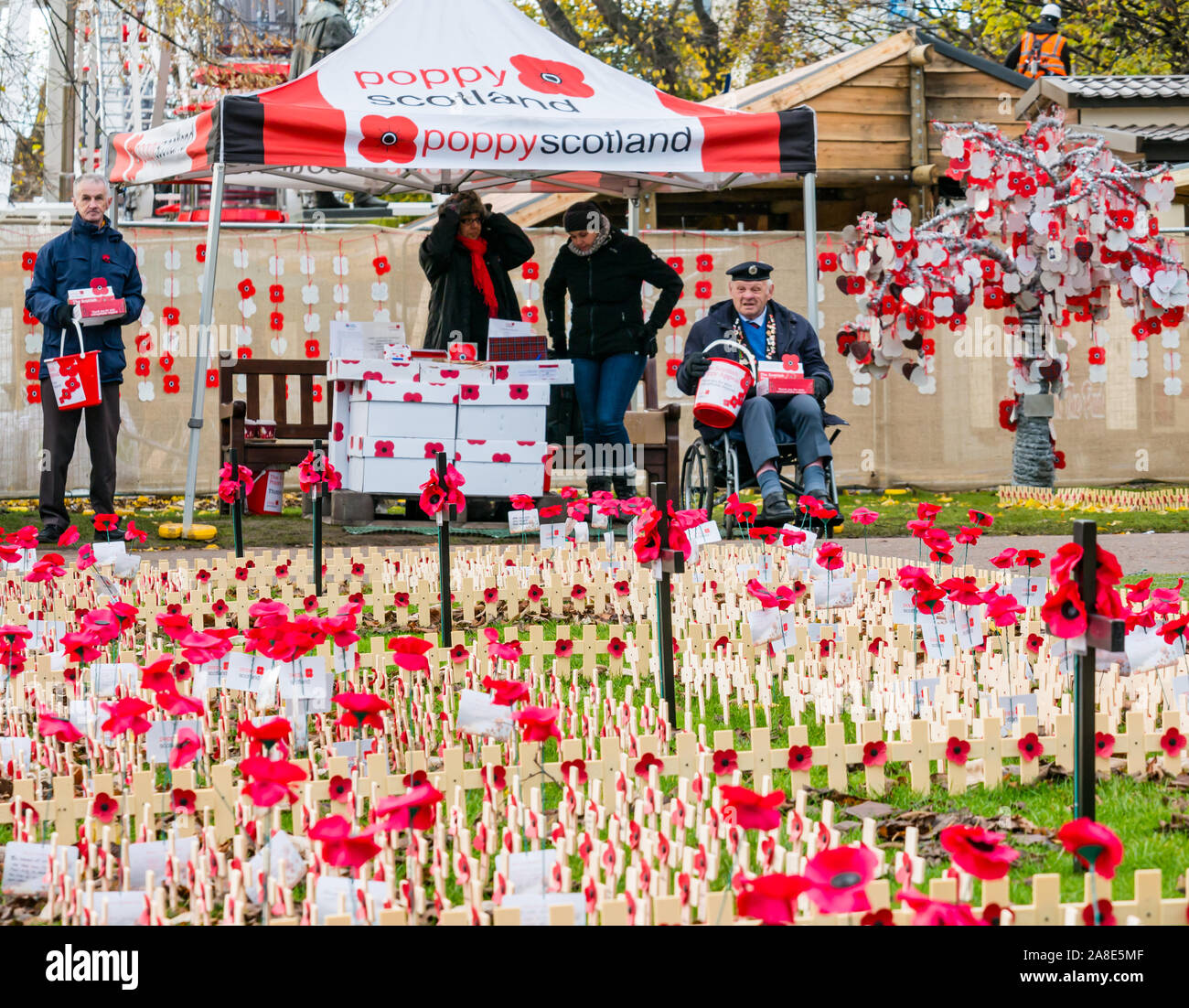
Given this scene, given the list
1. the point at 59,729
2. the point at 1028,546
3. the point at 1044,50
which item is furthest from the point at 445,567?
the point at 1044,50

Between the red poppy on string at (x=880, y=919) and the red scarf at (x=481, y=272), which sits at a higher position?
the red scarf at (x=481, y=272)

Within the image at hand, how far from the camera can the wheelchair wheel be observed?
835 centimetres

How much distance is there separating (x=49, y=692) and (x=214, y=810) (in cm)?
124

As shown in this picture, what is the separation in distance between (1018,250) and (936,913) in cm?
967

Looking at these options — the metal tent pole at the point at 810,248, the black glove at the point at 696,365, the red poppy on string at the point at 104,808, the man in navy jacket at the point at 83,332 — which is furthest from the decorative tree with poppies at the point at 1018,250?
the red poppy on string at the point at 104,808

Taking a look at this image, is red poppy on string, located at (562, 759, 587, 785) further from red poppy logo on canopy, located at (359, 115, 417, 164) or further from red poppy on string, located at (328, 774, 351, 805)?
red poppy logo on canopy, located at (359, 115, 417, 164)

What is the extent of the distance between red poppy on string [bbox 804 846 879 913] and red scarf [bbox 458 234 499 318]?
8.09 metres

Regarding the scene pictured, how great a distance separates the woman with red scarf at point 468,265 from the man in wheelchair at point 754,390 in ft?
5.14

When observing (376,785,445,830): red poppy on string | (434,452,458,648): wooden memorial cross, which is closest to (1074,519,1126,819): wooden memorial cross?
(376,785,445,830): red poppy on string

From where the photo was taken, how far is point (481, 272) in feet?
31.4

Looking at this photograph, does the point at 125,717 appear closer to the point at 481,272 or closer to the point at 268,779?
the point at 268,779

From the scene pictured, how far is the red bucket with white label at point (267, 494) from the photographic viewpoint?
9266 millimetres

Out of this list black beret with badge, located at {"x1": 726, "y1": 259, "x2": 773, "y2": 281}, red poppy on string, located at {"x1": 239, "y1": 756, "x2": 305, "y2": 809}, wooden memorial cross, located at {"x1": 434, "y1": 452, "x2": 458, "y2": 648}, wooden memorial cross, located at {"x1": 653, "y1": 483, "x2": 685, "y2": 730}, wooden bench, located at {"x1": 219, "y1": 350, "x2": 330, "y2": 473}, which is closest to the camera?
red poppy on string, located at {"x1": 239, "y1": 756, "x2": 305, "y2": 809}

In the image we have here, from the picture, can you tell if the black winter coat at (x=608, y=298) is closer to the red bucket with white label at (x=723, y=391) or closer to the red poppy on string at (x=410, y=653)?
the red bucket with white label at (x=723, y=391)
